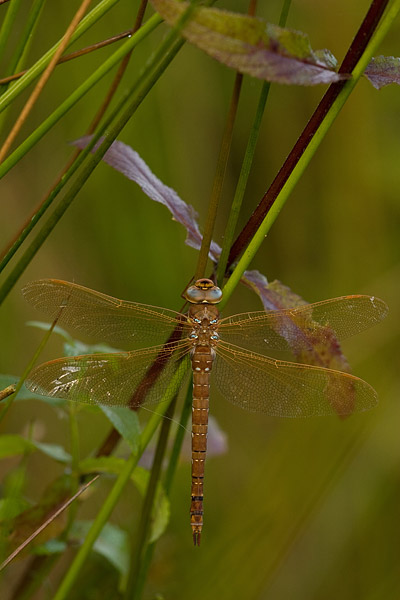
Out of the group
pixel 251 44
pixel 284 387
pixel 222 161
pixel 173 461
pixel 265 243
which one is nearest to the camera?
pixel 251 44

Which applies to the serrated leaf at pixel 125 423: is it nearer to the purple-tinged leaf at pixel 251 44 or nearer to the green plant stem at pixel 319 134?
the green plant stem at pixel 319 134

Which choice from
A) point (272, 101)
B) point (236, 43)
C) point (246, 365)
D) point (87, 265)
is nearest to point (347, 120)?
point (272, 101)

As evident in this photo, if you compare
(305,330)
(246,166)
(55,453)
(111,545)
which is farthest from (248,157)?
(111,545)

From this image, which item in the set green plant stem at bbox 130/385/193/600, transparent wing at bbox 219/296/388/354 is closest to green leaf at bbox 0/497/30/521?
green plant stem at bbox 130/385/193/600

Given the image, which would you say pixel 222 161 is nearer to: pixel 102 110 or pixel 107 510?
pixel 102 110

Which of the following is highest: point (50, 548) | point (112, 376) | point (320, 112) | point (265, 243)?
point (265, 243)

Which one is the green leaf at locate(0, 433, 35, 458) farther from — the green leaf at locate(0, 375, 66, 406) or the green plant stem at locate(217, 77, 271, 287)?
the green plant stem at locate(217, 77, 271, 287)

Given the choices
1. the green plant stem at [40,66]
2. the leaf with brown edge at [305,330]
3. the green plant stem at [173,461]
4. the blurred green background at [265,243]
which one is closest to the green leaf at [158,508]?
the green plant stem at [173,461]
